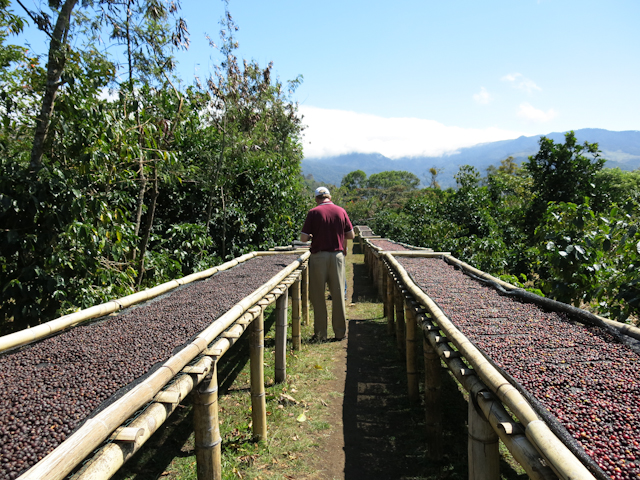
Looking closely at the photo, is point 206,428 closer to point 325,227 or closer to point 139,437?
point 139,437

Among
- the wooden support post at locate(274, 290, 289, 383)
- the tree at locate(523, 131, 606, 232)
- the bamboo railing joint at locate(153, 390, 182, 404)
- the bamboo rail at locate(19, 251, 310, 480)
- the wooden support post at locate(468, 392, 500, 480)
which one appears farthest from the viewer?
the tree at locate(523, 131, 606, 232)

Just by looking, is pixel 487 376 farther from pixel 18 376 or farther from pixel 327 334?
pixel 327 334

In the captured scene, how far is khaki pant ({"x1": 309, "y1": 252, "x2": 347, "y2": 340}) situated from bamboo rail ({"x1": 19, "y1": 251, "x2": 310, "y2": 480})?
3.02 meters

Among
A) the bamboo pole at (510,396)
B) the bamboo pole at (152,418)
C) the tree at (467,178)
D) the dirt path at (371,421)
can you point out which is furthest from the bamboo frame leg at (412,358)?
the tree at (467,178)

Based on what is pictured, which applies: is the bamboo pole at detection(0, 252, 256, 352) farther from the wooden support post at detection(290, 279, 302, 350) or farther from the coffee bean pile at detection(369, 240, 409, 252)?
the coffee bean pile at detection(369, 240, 409, 252)

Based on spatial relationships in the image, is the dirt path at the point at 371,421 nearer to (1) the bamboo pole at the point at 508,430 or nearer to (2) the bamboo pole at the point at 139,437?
(1) the bamboo pole at the point at 508,430

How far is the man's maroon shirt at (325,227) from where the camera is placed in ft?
17.6

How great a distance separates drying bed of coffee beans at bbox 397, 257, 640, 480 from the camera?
143 cm

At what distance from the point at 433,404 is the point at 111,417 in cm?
241

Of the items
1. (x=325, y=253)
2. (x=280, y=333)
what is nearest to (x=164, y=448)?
(x=280, y=333)

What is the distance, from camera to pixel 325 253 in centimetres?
543

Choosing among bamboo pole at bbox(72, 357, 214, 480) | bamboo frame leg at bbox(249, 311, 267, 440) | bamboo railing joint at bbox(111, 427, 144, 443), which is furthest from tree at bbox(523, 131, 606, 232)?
bamboo railing joint at bbox(111, 427, 144, 443)

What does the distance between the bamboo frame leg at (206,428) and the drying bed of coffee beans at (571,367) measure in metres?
1.56

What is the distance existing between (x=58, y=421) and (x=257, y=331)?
6.01ft
